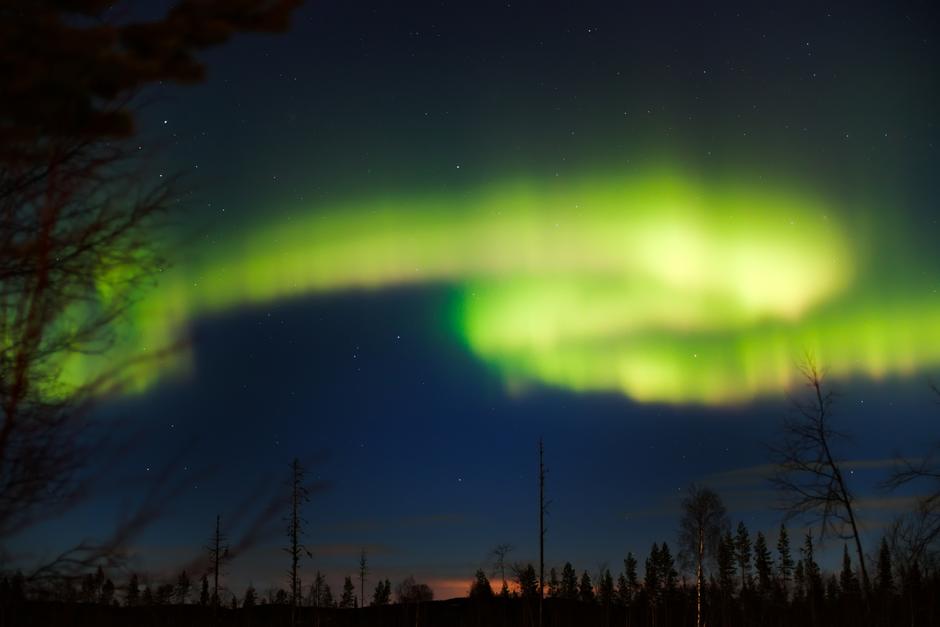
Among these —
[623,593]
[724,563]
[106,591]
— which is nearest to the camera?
[106,591]

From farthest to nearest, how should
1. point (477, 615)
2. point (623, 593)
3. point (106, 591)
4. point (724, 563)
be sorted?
1. point (623, 593)
2. point (477, 615)
3. point (724, 563)
4. point (106, 591)

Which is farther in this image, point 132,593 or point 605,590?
point 605,590

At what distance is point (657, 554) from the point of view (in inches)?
4606

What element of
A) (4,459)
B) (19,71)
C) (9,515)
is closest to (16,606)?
(9,515)

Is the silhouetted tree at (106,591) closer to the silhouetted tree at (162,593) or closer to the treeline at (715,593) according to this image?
the silhouetted tree at (162,593)

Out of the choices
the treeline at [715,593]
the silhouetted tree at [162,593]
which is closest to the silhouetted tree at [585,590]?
the treeline at [715,593]

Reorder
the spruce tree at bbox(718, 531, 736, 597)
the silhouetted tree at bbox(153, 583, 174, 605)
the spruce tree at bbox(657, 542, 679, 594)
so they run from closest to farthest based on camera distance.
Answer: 1. the silhouetted tree at bbox(153, 583, 174, 605)
2. the spruce tree at bbox(718, 531, 736, 597)
3. the spruce tree at bbox(657, 542, 679, 594)

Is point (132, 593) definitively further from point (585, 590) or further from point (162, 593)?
point (585, 590)

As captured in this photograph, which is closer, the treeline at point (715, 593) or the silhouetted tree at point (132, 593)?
the silhouetted tree at point (132, 593)

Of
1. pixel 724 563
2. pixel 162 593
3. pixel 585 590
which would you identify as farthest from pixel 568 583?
pixel 162 593

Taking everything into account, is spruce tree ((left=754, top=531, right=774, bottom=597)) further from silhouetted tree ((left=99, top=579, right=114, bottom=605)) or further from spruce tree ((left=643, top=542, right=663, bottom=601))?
silhouetted tree ((left=99, top=579, right=114, bottom=605))

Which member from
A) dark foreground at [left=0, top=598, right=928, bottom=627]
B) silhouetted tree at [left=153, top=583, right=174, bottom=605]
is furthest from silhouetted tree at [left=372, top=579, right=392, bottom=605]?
silhouetted tree at [left=153, top=583, right=174, bottom=605]

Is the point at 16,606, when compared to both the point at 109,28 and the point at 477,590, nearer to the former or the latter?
the point at 109,28

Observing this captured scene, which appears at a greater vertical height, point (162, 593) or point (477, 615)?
point (162, 593)
